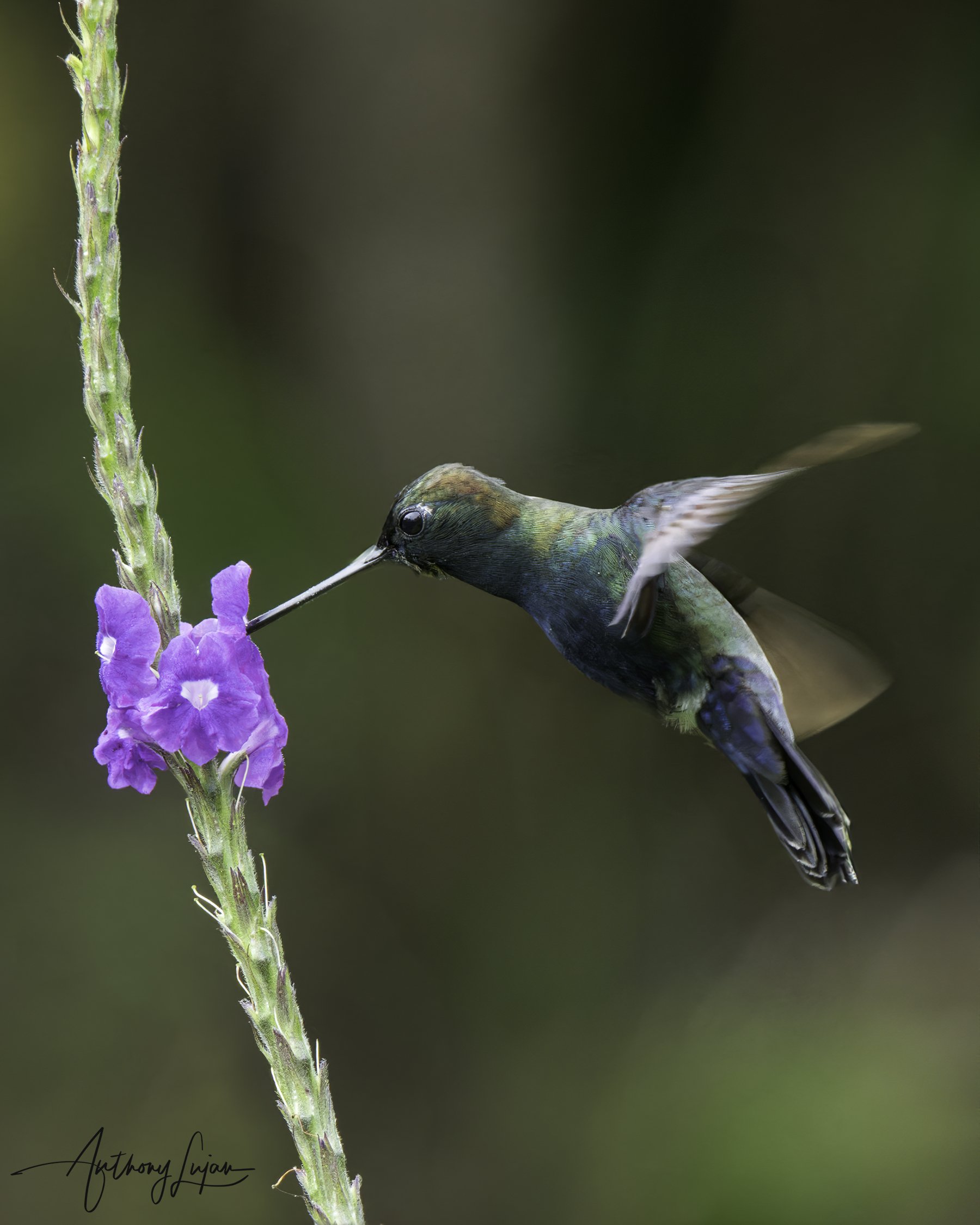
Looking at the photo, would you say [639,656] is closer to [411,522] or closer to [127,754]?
[411,522]

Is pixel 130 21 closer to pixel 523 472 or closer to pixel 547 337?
pixel 547 337

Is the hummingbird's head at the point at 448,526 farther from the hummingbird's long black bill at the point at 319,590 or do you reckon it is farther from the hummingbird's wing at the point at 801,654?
the hummingbird's wing at the point at 801,654

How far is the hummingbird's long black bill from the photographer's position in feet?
4.27

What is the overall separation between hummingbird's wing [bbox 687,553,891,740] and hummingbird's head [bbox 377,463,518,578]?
0.41 metres

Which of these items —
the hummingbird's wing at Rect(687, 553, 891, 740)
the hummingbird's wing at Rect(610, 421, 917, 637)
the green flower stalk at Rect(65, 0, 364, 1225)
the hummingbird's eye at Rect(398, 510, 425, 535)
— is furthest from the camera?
the hummingbird's wing at Rect(687, 553, 891, 740)

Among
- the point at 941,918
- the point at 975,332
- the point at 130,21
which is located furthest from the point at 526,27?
the point at 941,918

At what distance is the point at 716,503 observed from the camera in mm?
1349

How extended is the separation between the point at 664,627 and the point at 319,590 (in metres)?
0.61

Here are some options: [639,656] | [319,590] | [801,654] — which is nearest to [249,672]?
[319,590]

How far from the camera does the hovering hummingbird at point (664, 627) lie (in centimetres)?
165

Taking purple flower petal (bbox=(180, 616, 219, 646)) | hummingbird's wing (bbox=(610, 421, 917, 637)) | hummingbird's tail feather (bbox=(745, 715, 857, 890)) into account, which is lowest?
hummingbird's tail feather (bbox=(745, 715, 857, 890))

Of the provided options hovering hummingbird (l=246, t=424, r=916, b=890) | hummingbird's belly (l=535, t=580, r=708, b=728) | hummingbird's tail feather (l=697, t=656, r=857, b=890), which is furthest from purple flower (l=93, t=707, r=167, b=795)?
hummingbird's tail feather (l=697, t=656, r=857, b=890)

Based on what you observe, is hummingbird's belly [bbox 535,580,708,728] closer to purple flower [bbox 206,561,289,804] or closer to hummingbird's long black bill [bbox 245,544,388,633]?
hummingbird's long black bill [bbox 245,544,388,633]

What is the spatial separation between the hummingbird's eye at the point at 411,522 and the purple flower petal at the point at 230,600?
1.79ft
